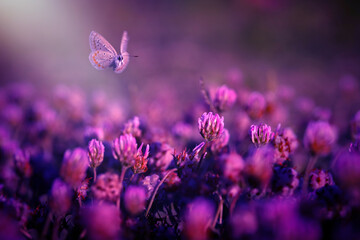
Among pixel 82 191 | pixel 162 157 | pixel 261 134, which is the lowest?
pixel 82 191

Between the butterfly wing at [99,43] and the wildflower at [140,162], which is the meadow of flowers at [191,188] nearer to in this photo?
the wildflower at [140,162]

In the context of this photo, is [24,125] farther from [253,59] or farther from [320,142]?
[253,59]

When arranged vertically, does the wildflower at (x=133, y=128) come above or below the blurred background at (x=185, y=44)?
below

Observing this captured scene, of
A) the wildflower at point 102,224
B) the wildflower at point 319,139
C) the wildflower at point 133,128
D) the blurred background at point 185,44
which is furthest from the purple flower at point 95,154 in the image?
the blurred background at point 185,44

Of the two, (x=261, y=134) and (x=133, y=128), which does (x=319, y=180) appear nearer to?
(x=261, y=134)

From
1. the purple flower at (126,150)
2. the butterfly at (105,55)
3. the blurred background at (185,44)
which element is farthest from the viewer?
the blurred background at (185,44)

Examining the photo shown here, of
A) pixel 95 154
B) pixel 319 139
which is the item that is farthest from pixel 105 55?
pixel 319 139

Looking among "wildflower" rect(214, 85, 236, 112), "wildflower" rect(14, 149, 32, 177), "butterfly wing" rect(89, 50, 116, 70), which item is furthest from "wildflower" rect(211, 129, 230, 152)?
"wildflower" rect(14, 149, 32, 177)
